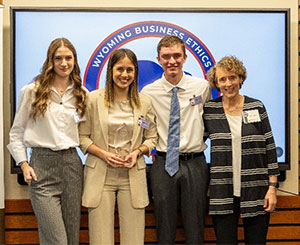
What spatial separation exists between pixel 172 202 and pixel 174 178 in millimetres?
179

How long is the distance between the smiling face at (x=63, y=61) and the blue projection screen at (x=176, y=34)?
0.87m

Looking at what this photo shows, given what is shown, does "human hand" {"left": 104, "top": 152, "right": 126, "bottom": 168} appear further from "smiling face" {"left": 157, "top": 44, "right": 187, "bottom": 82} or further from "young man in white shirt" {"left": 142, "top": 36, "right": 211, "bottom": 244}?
"smiling face" {"left": 157, "top": 44, "right": 187, "bottom": 82}

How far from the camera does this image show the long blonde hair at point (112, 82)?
9.12 feet

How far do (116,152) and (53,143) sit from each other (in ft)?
1.45

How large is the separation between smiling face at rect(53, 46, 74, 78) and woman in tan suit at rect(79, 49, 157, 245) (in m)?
0.27

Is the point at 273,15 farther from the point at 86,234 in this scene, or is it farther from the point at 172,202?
the point at 86,234

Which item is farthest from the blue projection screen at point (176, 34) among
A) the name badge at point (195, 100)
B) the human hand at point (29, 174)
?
the human hand at point (29, 174)

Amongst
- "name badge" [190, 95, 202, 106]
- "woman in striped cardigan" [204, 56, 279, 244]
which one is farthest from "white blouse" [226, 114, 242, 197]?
"name badge" [190, 95, 202, 106]

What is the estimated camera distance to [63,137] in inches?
106

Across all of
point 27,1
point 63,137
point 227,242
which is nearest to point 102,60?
point 27,1

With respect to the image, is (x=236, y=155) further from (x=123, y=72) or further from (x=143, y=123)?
(x=123, y=72)

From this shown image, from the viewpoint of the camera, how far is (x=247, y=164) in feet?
8.98

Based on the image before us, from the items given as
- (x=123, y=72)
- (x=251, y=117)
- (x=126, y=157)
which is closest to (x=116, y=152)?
(x=126, y=157)

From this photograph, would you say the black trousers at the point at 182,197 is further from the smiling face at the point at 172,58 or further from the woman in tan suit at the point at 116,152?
the smiling face at the point at 172,58
